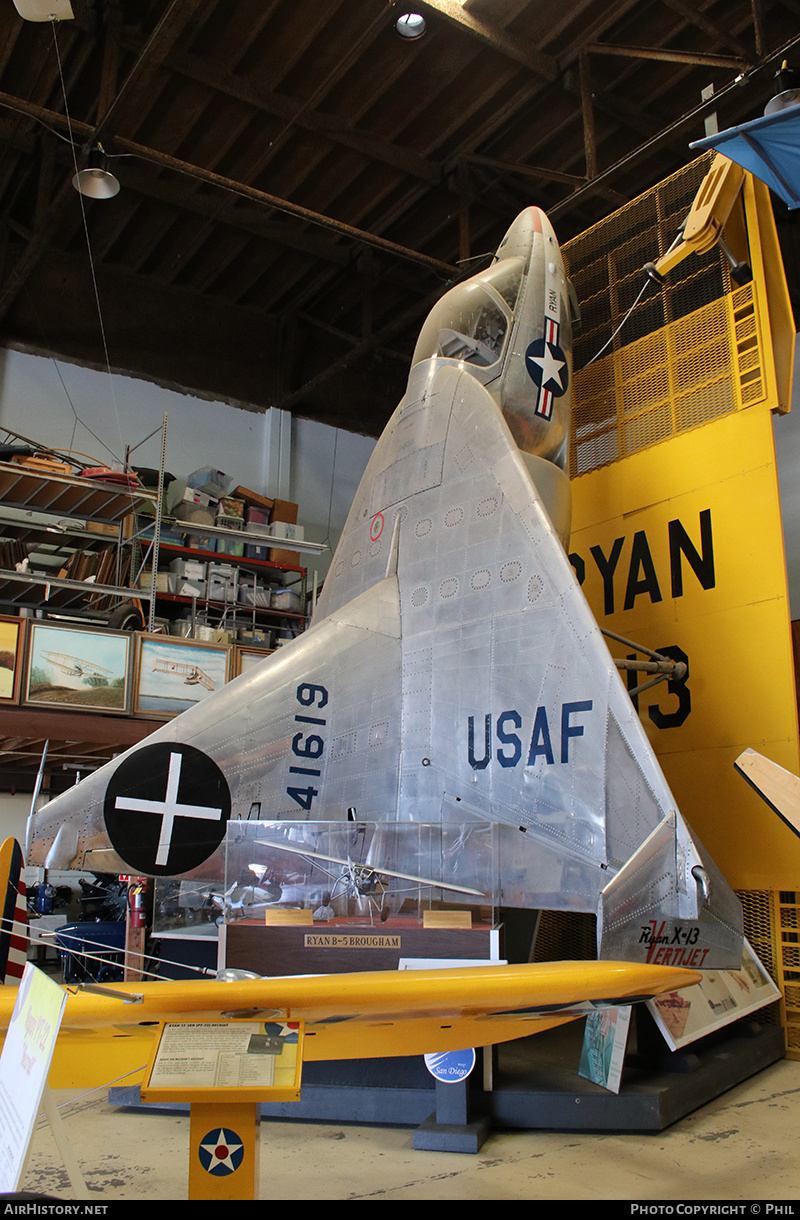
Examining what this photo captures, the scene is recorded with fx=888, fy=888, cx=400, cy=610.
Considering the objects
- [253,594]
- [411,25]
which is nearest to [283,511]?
[253,594]

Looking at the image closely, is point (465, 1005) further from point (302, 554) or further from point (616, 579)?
point (302, 554)

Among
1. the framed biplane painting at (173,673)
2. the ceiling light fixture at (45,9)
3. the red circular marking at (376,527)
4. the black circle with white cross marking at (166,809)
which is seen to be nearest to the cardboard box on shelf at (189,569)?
the framed biplane painting at (173,673)

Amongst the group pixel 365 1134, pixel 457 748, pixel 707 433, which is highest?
pixel 707 433

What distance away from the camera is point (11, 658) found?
9.90 m

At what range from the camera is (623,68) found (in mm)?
11633

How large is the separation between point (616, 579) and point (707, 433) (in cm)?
157

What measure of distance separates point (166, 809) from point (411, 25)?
10132mm

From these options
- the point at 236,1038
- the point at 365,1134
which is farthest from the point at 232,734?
the point at 236,1038

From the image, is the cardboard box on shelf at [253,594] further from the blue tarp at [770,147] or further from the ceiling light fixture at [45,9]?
the blue tarp at [770,147]

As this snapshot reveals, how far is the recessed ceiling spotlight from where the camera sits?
1069 cm

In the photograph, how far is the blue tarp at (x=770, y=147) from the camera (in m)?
6.72

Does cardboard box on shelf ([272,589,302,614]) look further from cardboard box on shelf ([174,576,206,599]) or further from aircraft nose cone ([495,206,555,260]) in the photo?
aircraft nose cone ([495,206,555,260])

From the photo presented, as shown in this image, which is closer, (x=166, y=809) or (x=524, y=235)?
(x=166, y=809)

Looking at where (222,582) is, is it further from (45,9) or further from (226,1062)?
(226,1062)
